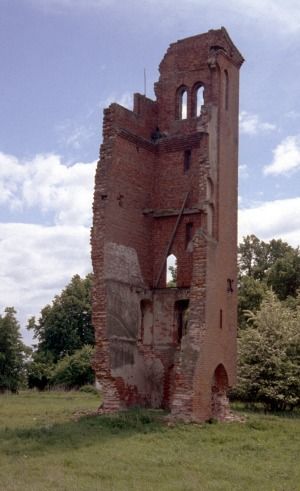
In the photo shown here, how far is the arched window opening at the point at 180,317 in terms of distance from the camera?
20639 millimetres

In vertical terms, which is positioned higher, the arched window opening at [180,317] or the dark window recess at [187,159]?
the dark window recess at [187,159]

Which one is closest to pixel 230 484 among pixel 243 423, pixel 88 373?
pixel 243 423

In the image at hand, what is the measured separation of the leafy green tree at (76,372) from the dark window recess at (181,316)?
19880 mm

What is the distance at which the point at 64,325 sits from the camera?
5031cm

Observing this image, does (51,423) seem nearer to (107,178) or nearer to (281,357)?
(107,178)

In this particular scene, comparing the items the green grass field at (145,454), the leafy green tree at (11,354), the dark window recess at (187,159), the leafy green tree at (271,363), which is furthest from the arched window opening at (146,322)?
the leafy green tree at (11,354)

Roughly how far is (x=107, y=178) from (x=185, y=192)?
2.70 metres

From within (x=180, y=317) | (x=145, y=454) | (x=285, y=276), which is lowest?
(x=145, y=454)

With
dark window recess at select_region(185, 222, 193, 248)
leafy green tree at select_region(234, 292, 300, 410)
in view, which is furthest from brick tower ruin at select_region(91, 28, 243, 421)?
leafy green tree at select_region(234, 292, 300, 410)

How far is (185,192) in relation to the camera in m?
21.2

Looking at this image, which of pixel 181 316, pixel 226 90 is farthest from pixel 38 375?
pixel 226 90

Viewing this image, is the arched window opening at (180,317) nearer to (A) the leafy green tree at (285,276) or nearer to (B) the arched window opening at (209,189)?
(B) the arched window opening at (209,189)

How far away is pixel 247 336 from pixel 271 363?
1544 mm

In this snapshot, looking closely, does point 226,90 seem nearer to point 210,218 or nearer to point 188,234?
point 210,218
